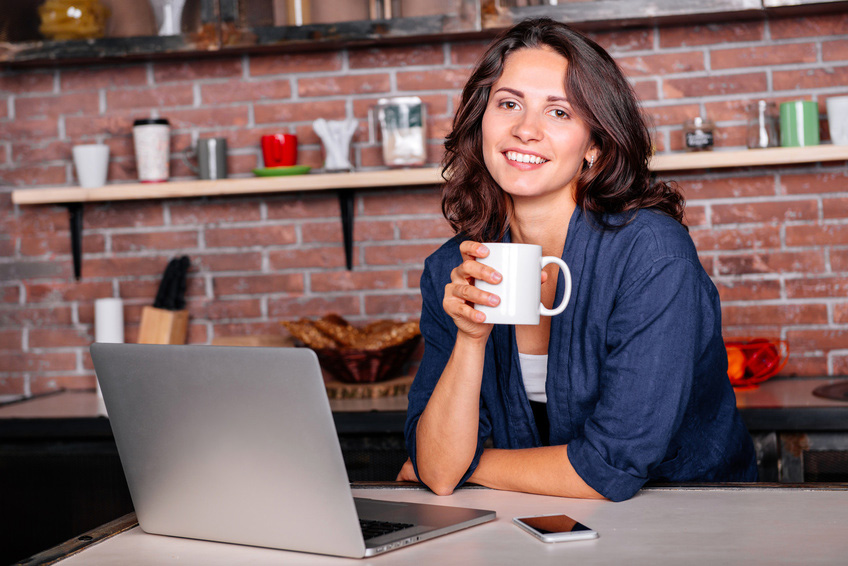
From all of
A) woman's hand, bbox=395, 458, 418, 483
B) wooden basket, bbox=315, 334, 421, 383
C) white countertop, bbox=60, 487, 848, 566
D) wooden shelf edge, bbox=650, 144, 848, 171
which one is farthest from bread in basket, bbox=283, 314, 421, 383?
white countertop, bbox=60, 487, 848, 566

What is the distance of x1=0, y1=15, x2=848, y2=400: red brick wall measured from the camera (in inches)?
93.1

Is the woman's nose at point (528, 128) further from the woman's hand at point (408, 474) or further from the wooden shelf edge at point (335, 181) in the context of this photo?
the wooden shelf edge at point (335, 181)

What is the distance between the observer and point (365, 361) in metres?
2.25

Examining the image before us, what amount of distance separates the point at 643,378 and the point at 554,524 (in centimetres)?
31

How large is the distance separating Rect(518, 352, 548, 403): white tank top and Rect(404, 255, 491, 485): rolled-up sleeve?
0.28ft

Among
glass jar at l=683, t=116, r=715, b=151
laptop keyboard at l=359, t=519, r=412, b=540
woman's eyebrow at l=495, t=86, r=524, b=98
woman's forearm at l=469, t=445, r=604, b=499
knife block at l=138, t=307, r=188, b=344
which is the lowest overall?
woman's forearm at l=469, t=445, r=604, b=499

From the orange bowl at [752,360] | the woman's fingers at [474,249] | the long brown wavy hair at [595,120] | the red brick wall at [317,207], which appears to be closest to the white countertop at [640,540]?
the woman's fingers at [474,249]

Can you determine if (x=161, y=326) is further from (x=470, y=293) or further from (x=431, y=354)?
(x=470, y=293)

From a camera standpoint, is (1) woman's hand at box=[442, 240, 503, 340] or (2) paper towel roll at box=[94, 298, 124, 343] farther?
(2) paper towel roll at box=[94, 298, 124, 343]

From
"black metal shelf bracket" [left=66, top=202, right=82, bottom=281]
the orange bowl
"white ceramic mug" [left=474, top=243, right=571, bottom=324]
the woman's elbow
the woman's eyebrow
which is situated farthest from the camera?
"black metal shelf bracket" [left=66, top=202, right=82, bottom=281]

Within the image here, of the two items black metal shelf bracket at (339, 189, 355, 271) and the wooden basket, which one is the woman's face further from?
black metal shelf bracket at (339, 189, 355, 271)

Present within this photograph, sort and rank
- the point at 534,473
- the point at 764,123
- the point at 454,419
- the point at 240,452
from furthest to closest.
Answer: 1. the point at 764,123
2. the point at 454,419
3. the point at 534,473
4. the point at 240,452

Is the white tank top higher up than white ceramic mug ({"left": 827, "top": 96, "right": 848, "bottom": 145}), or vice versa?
white ceramic mug ({"left": 827, "top": 96, "right": 848, "bottom": 145})

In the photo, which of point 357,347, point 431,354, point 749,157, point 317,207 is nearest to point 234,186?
point 317,207
